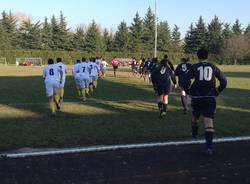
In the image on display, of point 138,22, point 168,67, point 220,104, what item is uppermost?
point 138,22

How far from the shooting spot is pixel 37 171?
839cm

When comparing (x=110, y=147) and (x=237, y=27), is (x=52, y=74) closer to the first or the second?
(x=110, y=147)

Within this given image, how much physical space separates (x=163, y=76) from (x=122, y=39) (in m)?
93.8

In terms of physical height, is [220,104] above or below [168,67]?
below

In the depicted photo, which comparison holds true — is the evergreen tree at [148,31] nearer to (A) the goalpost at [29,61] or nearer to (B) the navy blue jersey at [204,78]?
(A) the goalpost at [29,61]

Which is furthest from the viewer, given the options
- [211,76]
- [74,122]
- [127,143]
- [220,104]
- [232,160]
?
[220,104]

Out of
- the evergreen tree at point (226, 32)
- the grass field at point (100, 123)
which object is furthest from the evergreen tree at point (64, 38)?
the grass field at point (100, 123)

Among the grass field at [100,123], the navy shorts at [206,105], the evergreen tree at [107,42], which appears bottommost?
the grass field at [100,123]

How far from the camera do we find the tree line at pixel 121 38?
106m

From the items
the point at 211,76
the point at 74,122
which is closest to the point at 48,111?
the point at 74,122

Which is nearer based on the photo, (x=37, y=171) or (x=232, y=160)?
(x=37, y=171)

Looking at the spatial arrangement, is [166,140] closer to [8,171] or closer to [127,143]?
[127,143]

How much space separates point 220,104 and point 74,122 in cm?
786

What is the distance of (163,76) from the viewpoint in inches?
660
